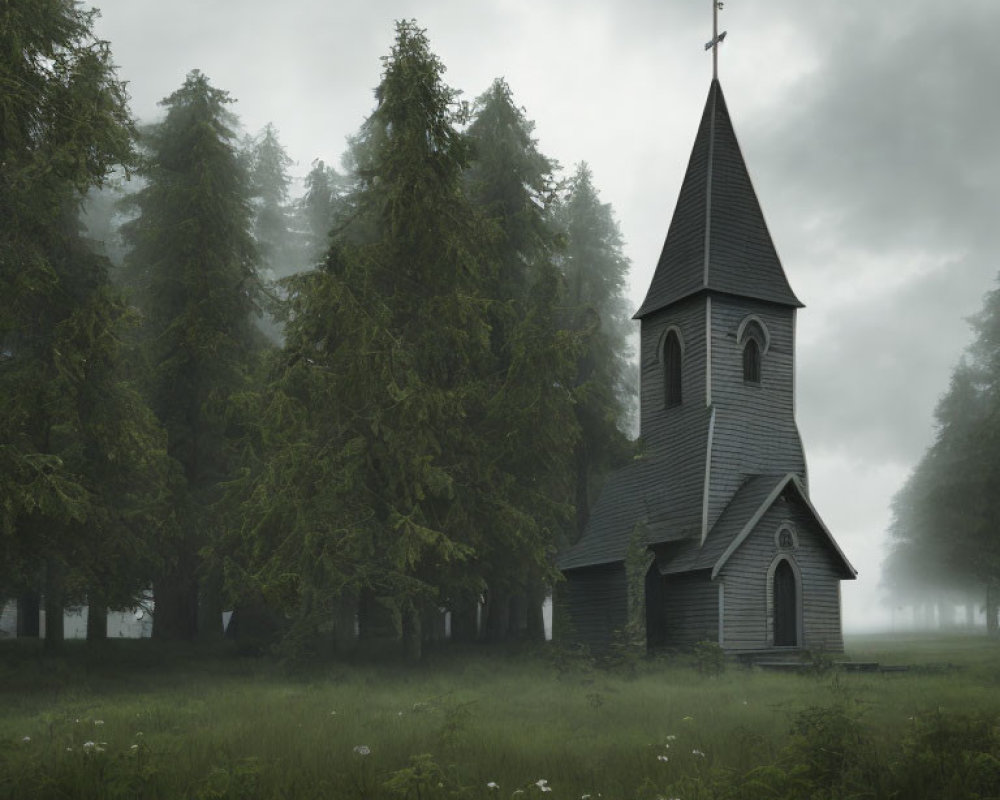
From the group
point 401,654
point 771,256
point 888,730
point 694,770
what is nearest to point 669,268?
point 771,256

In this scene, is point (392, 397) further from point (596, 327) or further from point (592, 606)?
point (592, 606)

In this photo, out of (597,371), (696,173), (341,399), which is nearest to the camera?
(341,399)

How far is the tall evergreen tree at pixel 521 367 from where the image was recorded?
77.0 feet

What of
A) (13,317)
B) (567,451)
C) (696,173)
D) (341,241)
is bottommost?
(567,451)

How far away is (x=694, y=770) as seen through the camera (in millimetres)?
9562

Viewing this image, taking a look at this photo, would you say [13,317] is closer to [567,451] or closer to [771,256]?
[567,451]

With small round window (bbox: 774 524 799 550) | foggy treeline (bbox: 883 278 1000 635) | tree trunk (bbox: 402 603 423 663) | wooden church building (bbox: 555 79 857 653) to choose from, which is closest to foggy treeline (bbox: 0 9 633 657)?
tree trunk (bbox: 402 603 423 663)

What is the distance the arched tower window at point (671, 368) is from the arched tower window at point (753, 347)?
1726 millimetres

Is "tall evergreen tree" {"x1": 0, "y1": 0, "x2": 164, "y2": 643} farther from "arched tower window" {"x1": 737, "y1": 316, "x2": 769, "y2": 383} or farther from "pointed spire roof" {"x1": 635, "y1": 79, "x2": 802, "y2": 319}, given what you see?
"arched tower window" {"x1": 737, "y1": 316, "x2": 769, "y2": 383}

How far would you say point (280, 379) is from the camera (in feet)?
72.2

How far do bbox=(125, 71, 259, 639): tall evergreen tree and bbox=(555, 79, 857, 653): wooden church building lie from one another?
9.73 meters

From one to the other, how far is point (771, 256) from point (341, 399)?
41.7 ft

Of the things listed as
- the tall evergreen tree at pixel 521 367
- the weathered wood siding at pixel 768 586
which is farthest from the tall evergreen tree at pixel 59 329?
the weathered wood siding at pixel 768 586

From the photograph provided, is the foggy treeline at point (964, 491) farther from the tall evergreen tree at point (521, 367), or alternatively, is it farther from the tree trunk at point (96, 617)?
the tree trunk at point (96, 617)
